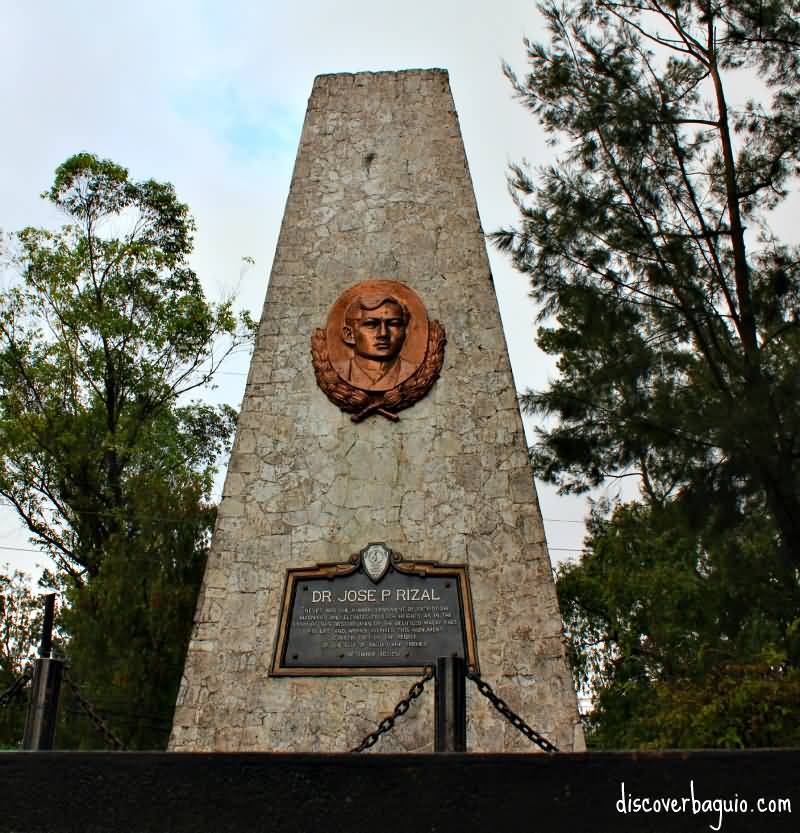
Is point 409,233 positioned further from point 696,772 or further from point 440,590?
point 696,772

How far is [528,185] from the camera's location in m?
8.58

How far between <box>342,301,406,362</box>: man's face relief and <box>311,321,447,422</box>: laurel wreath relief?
0.73 ft

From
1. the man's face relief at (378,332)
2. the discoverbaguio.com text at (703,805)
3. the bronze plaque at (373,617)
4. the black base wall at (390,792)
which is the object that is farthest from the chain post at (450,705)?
the man's face relief at (378,332)

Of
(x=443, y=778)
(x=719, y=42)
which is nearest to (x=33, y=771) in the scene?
(x=443, y=778)

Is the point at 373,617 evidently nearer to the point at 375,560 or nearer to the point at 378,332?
the point at 375,560

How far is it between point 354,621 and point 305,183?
11.9ft

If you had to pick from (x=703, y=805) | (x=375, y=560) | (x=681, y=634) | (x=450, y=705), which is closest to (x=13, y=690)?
(x=450, y=705)

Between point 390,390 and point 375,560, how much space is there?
1.27 meters

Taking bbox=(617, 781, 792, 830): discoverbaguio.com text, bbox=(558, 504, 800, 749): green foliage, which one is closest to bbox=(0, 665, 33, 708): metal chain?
bbox=(617, 781, 792, 830): discoverbaguio.com text

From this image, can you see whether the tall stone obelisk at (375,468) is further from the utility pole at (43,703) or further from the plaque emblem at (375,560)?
the utility pole at (43,703)

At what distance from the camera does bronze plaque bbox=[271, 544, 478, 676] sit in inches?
261

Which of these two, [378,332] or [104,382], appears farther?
[104,382]

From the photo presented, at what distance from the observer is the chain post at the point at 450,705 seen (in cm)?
481

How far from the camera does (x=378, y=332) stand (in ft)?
24.7
